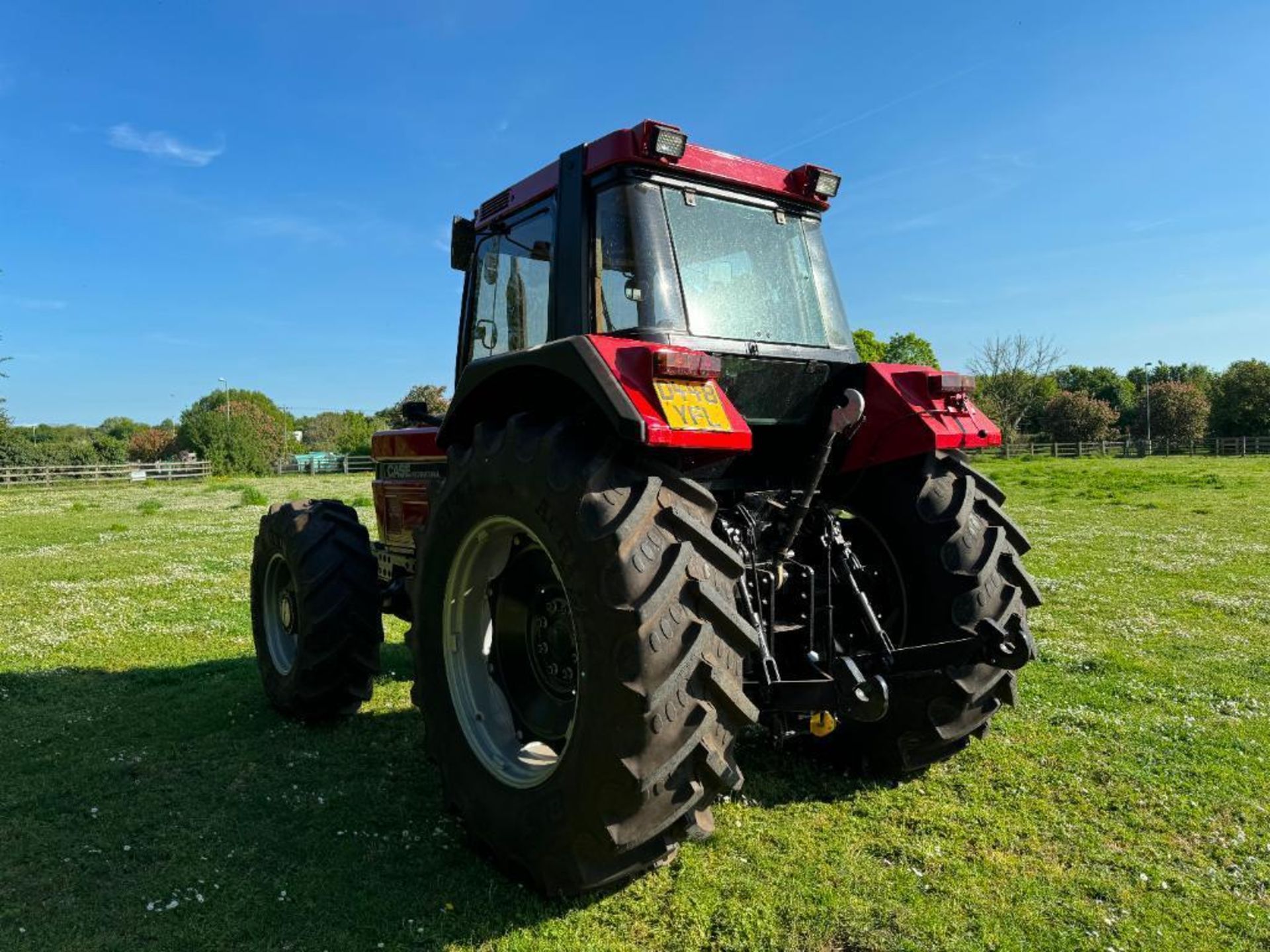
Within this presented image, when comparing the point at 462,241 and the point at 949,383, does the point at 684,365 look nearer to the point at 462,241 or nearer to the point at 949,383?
the point at 949,383

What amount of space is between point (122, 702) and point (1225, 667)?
833 centimetres

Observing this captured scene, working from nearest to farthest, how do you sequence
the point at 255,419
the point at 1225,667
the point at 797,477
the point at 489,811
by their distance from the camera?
the point at 489,811, the point at 797,477, the point at 1225,667, the point at 255,419

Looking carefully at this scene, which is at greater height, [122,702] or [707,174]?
[707,174]

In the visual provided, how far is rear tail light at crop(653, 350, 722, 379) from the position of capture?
3162 millimetres

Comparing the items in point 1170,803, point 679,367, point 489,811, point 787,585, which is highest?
point 679,367

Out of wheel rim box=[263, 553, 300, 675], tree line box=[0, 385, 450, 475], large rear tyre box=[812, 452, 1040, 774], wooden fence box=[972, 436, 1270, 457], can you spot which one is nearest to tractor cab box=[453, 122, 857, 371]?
large rear tyre box=[812, 452, 1040, 774]

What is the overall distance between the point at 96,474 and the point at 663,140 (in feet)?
162

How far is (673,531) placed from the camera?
3053 mm

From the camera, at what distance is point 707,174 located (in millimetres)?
4109

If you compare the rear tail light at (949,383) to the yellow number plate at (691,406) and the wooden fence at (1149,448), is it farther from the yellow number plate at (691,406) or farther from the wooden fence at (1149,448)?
the wooden fence at (1149,448)

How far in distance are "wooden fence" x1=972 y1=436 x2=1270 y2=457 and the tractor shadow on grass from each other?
2078 inches

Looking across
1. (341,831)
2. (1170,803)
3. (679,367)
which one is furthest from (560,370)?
(1170,803)

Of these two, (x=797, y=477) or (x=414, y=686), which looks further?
(x=797, y=477)

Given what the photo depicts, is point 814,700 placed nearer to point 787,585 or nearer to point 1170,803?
point 787,585
